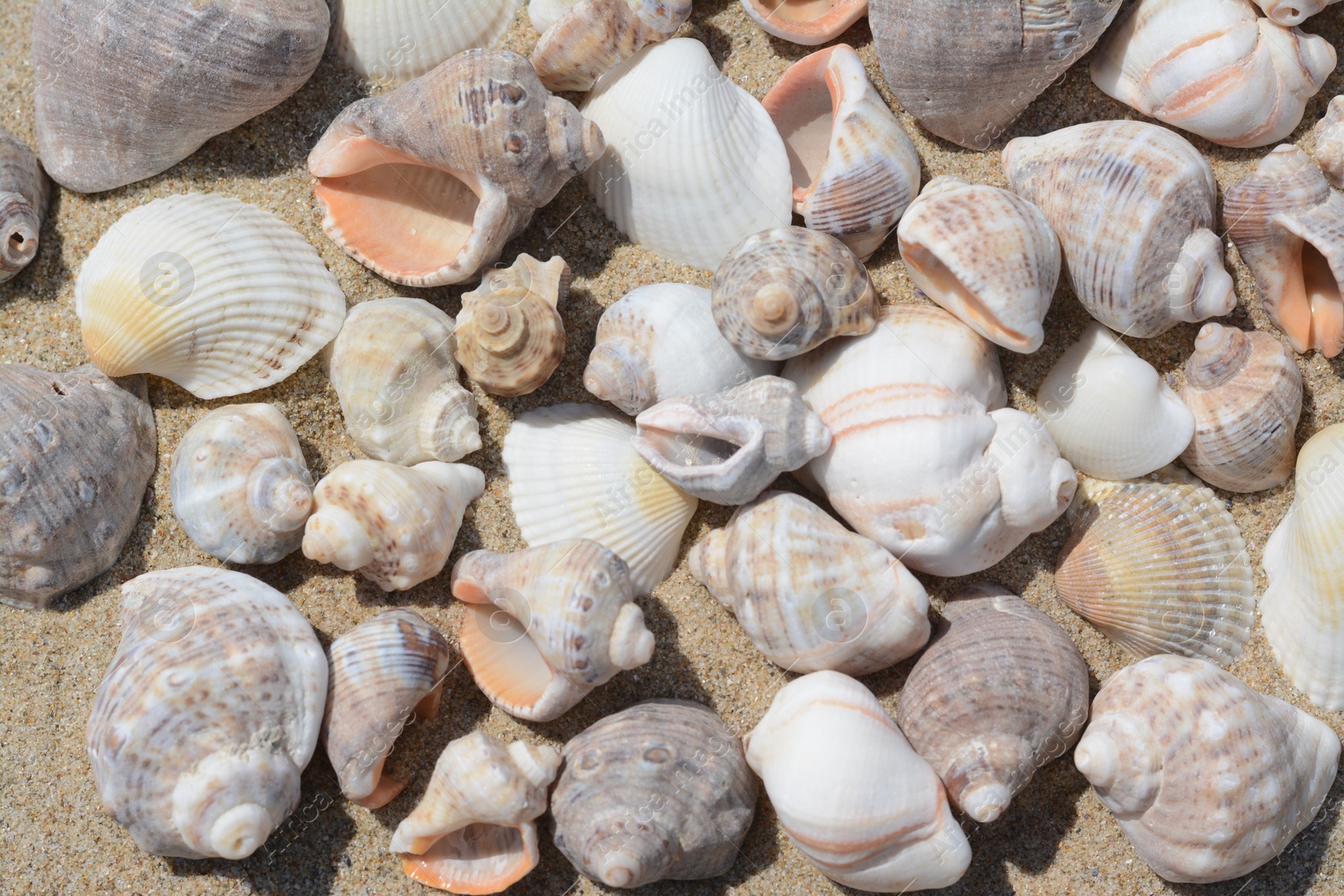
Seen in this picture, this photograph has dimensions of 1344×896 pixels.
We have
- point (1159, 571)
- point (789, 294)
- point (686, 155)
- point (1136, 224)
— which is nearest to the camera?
point (789, 294)

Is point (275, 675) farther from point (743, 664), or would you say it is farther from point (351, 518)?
point (743, 664)

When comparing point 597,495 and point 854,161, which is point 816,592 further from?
point 854,161

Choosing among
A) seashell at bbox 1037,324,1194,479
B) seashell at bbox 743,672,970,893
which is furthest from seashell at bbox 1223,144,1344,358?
seashell at bbox 743,672,970,893

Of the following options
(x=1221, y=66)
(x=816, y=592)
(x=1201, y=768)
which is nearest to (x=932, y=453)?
(x=816, y=592)

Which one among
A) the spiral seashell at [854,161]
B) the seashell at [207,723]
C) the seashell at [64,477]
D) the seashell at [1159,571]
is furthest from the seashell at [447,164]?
the seashell at [1159,571]

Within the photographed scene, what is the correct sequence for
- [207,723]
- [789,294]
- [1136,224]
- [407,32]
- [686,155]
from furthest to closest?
[407,32], [686,155], [1136,224], [789,294], [207,723]

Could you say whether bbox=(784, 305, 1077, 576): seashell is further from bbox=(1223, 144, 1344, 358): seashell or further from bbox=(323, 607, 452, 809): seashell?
bbox=(323, 607, 452, 809): seashell
